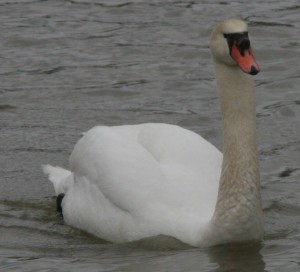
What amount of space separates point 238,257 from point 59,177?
223cm

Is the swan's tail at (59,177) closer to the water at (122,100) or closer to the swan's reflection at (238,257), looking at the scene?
the water at (122,100)

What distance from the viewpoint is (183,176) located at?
8.47 m

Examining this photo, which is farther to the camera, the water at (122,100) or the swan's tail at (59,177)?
the swan's tail at (59,177)

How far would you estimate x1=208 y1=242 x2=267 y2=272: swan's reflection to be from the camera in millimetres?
8023

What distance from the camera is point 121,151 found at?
28.6 ft

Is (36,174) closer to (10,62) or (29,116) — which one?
(29,116)

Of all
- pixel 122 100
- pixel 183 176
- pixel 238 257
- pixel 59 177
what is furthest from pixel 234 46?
pixel 122 100

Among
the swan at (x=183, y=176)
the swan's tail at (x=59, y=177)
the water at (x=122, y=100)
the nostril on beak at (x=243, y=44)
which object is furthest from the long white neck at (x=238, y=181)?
the swan's tail at (x=59, y=177)

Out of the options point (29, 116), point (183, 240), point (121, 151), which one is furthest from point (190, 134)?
point (29, 116)

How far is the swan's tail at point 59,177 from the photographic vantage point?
9.61 m

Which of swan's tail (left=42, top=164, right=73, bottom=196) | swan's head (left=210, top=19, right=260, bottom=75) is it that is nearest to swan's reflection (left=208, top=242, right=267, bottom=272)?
swan's head (left=210, top=19, right=260, bottom=75)

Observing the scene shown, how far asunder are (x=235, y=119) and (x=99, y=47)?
6138mm

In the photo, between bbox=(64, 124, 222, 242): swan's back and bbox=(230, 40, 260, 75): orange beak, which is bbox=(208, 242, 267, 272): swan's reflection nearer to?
bbox=(64, 124, 222, 242): swan's back

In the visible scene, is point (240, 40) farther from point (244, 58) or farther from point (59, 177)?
point (59, 177)
